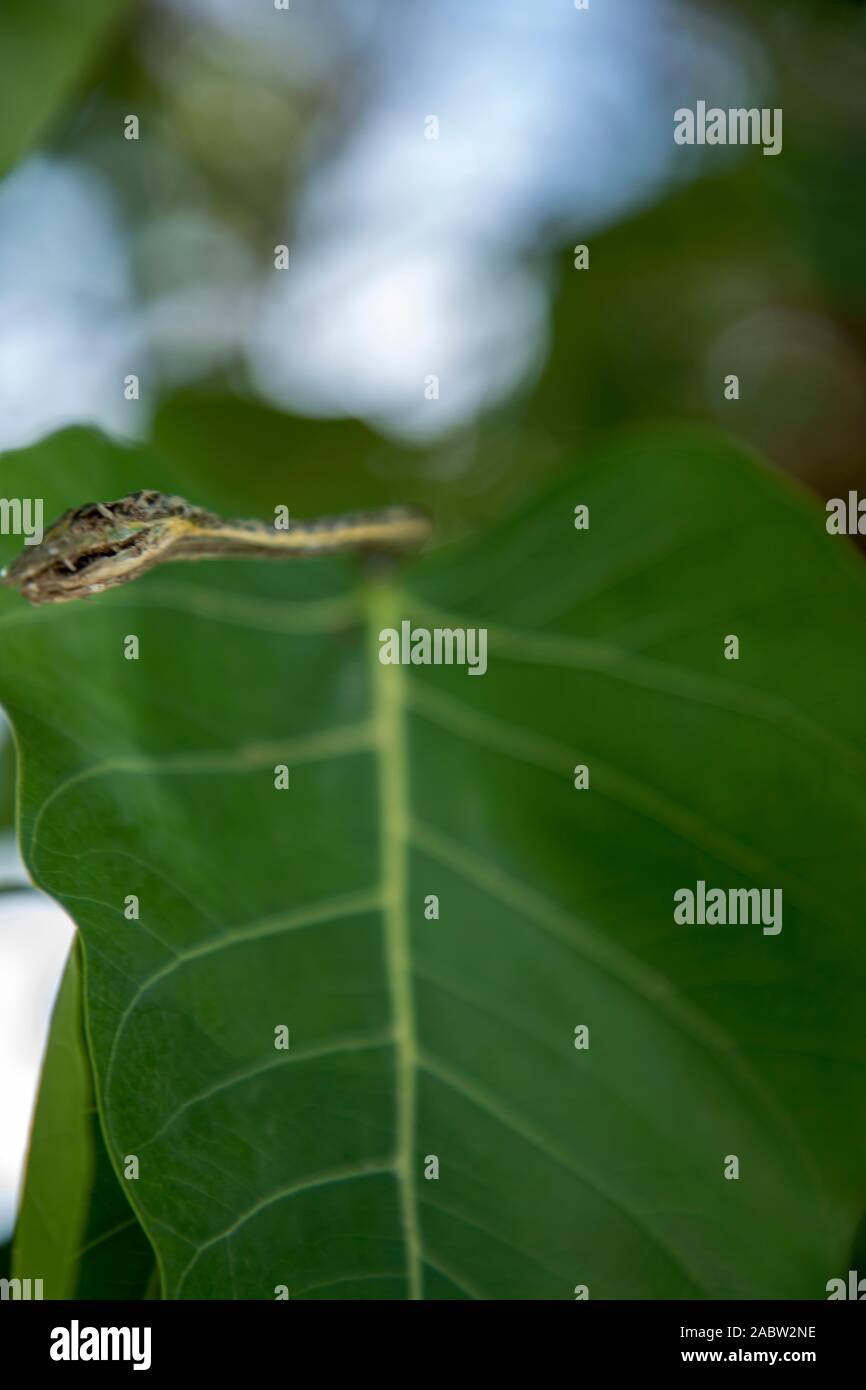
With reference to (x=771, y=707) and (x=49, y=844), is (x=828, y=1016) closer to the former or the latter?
(x=771, y=707)

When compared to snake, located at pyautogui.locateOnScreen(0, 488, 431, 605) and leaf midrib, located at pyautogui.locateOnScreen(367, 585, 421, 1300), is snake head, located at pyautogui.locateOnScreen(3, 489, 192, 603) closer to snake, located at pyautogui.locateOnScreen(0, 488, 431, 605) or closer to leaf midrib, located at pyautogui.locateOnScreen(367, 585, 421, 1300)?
snake, located at pyautogui.locateOnScreen(0, 488, 431, 605)

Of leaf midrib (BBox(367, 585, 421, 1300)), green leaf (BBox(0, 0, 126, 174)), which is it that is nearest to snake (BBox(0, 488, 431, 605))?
leaf midrib (BBox(367, 585, 421, 1300))

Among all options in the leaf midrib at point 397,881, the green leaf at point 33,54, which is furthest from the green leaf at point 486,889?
the green leaf at point 33,54

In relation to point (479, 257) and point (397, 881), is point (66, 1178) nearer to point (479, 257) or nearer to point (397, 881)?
point (397, 881)

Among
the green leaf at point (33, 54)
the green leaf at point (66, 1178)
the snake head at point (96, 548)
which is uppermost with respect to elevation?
the green leaf at point (33, 54)

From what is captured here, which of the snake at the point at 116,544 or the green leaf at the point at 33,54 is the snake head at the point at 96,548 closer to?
the snake at the point at 116,544

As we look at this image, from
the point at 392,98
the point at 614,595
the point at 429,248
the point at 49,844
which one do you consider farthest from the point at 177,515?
the point at 392,98

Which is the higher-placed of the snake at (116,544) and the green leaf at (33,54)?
the green leaf at (33,54)
